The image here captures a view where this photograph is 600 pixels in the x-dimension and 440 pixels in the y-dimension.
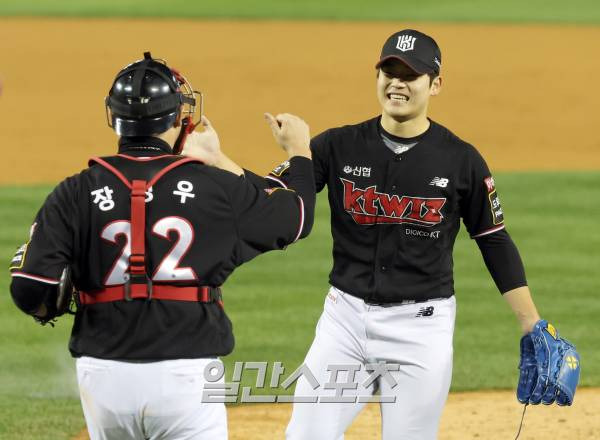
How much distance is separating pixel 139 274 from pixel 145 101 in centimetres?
58

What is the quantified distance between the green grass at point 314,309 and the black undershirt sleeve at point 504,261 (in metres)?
3.17

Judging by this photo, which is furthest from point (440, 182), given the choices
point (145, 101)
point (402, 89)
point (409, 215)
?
point (145, 101)

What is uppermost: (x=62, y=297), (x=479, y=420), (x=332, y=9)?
(x=332, y=9)

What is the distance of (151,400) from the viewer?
3.86 m

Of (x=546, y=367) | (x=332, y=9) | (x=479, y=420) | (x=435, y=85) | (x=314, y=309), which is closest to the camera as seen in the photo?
(x=546, y=367)

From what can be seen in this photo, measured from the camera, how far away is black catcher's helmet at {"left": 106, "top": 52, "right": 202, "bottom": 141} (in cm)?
404

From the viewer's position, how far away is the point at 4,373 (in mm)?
8555

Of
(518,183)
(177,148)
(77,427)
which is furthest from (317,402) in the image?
(518,183)

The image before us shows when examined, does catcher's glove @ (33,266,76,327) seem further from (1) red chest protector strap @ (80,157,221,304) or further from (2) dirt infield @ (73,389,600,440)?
(2) dirt infield @ (73,389,600,440)

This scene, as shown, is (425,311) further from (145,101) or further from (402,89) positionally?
(145,101)

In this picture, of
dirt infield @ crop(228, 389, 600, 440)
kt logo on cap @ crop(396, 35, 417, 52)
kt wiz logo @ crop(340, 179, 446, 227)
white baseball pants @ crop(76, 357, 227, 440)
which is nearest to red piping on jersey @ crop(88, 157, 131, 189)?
white baseball pants @ crop(76, 357, 227, 440)

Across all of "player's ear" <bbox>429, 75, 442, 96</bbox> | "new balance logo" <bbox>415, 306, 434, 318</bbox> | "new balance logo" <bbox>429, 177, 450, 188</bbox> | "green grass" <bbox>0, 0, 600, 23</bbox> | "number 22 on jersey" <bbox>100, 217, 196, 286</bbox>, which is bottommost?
"new balance logo" <bbox>415, 306, 434, 318</bbox>

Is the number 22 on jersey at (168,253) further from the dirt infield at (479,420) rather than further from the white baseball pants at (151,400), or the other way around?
the dirt infield at (479,420)

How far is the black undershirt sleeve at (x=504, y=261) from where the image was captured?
17.1 ft
